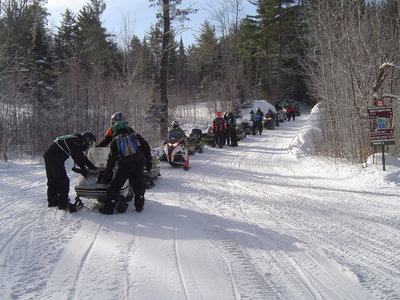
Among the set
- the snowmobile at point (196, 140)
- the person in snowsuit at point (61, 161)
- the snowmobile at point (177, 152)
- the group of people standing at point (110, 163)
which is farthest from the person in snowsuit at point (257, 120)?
the person in snowsuit at point (61, 161)

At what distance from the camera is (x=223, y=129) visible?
17.0 meters

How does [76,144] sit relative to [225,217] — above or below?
above

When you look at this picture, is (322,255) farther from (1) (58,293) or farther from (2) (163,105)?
(2) (163,105)

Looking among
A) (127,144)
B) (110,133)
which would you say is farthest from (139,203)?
(110,133)

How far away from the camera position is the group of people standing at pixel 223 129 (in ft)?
54.7

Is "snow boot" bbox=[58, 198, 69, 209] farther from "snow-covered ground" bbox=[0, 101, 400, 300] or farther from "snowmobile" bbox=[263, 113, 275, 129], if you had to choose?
"snowmobile" bbox=[263, 113, 275, 129]

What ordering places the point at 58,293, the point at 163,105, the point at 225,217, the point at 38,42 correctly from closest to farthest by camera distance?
the point at 58,293 → the point at 225,217 → the point at 163,105 → the point at 38,42

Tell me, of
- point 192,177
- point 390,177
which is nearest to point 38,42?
point 192,177

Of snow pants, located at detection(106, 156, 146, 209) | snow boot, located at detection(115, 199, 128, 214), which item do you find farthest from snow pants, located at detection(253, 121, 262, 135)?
snow boot, located at detection(115, 199, 128, 214)

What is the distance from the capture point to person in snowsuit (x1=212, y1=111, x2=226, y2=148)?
16625 millimetres

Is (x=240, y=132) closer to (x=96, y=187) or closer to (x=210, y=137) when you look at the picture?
(x=210, y=137)

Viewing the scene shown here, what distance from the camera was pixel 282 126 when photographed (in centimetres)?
2928

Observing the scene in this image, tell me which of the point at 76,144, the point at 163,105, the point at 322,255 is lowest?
the point at 322,255

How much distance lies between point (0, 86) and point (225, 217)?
548 inches
